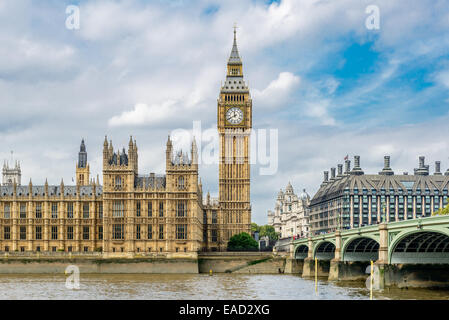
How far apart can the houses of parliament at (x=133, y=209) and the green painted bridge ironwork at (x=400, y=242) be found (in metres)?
39.7

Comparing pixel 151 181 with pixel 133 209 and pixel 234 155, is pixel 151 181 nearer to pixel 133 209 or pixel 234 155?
pixel 133 209

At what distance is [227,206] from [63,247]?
3832 cm

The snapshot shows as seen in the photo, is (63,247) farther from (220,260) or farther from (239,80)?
(239,80)

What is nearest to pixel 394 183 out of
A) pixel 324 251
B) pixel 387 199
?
pixel 387 199

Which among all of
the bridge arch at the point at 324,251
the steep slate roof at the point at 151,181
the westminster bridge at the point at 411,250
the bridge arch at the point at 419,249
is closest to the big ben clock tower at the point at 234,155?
the steep slate roof at the point at 151,181

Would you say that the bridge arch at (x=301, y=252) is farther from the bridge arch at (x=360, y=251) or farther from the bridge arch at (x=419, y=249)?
the bridge arch at (x=419, y=249)

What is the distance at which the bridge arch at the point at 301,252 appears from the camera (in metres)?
134

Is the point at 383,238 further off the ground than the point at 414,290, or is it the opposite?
the point at 383,238

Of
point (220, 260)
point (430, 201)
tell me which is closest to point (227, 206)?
point (220, 260)

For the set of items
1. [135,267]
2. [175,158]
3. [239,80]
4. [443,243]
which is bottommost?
[135,267]

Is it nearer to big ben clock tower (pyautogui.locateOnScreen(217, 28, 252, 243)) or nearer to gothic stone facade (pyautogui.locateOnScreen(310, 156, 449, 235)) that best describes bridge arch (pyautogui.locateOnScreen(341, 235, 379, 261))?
big ben clock tower (pyautogui.locateOnScreen(217, 28, 252, 243))

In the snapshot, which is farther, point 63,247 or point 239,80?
point 239,80
